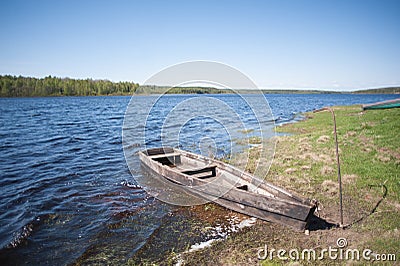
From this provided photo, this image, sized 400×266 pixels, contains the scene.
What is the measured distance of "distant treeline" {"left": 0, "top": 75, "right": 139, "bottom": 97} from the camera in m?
110

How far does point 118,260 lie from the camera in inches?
265

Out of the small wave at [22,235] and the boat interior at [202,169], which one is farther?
the boat interior at [202,169]

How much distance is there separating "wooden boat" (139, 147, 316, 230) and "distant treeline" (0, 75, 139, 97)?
400ft

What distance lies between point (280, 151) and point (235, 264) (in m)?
11.0

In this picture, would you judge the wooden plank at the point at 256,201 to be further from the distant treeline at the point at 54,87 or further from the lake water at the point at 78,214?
the distant treeline at the point at 54,87

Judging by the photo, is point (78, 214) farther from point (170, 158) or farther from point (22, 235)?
point (170, 158)

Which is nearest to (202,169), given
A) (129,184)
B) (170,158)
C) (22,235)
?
(170,158)

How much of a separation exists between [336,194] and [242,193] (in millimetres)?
3704

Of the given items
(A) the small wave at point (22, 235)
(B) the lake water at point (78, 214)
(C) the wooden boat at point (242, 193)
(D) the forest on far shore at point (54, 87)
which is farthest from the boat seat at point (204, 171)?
(D) the forest on far shore at point (54, 87)

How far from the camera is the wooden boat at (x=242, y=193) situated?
7082 millimetres

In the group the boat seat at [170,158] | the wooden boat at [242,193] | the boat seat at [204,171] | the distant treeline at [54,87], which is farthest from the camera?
the distant treeline at [54,87]

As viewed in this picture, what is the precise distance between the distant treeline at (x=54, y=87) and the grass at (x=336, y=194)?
397ft

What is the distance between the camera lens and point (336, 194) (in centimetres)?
926

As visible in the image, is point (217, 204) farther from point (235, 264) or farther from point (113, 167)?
point (113, 167)
